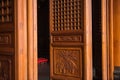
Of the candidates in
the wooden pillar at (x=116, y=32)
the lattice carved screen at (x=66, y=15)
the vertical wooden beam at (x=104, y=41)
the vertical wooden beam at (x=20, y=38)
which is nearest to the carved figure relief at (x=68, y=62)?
the lattice carved screen at (x=66, y=15)

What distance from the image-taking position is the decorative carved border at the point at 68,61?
2.91m

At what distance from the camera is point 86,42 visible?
2.78m

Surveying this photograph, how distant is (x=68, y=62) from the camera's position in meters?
3.05

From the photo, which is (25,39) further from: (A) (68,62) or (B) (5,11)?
(A) (68,62)

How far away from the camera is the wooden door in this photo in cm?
279

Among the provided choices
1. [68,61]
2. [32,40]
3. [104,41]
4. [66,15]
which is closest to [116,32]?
[104,41]

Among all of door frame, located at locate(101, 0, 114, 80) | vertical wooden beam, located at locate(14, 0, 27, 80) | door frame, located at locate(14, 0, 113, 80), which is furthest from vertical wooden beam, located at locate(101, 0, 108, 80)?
vertical wooden beam, located at locate(14, 0, 27, 80)

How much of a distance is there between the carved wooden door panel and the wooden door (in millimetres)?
1189

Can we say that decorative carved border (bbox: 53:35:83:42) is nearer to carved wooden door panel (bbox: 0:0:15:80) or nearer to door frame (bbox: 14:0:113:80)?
door frame (bbox: 14:0:113:80)

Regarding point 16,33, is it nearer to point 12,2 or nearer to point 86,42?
point 12,2

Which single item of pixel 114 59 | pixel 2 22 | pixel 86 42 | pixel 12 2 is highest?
pixel 12 2

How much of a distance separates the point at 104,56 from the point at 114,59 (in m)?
0.38

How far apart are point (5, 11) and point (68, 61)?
139 cm

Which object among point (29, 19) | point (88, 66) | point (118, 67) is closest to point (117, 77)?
point (118, 67)
